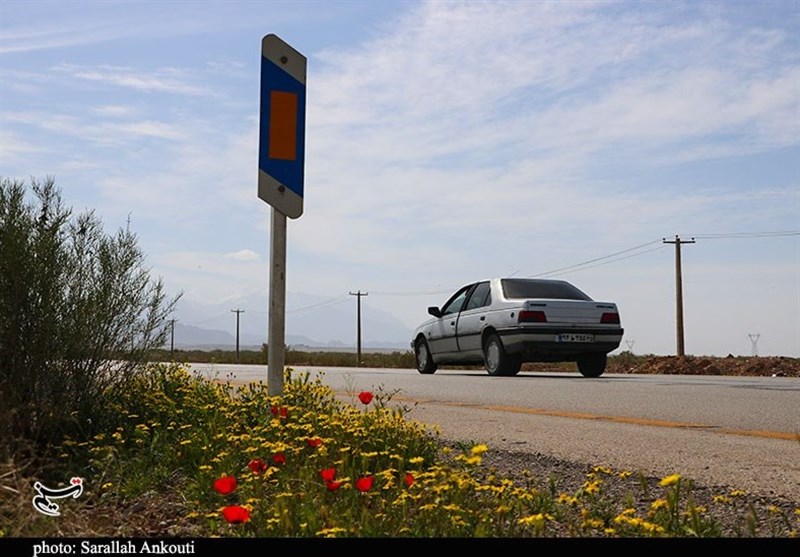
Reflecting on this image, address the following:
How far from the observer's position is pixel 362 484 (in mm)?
3600

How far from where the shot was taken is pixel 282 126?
629 centimetres

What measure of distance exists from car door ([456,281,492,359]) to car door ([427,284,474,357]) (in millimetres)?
209

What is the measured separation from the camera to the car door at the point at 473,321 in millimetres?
16547

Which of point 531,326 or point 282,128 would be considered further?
point 531,326


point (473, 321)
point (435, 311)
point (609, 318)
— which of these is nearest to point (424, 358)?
point (435, 311)

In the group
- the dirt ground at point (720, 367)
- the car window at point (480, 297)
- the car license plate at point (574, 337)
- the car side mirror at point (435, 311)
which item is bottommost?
the dirt ground at point (720, 367)

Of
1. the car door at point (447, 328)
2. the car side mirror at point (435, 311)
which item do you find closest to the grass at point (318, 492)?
the car door at point (447, 328)

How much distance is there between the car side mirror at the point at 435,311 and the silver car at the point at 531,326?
814 millimetres

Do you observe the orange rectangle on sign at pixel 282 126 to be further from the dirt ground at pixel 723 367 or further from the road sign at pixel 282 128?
the dirt ground at pixel 723 367

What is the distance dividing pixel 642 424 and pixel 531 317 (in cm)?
796

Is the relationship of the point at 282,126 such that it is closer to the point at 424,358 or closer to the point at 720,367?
the point at 424,358

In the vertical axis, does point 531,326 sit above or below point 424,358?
above
